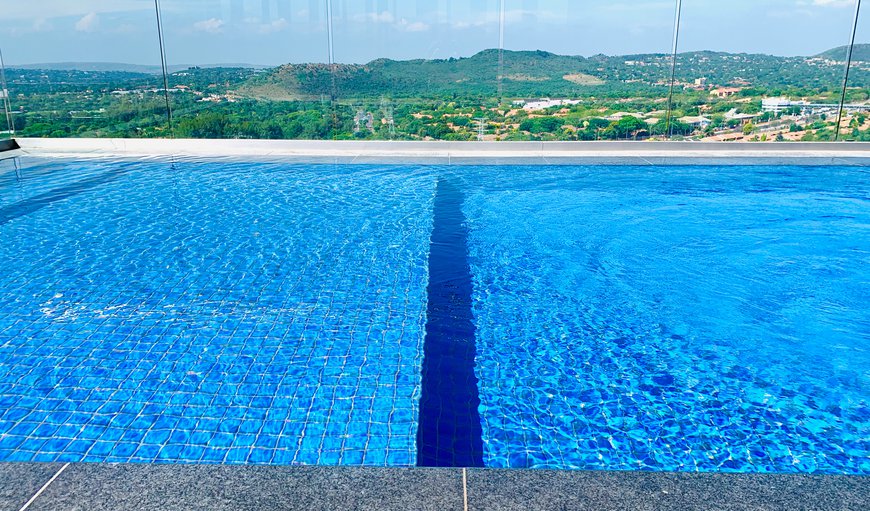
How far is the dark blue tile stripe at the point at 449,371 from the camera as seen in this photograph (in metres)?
2.74

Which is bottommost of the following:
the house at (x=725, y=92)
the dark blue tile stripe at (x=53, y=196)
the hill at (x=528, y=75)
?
the dark blue tile stripe at (x=53, y=196)

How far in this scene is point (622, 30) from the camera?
11.1 meters

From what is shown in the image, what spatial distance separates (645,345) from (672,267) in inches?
64.6

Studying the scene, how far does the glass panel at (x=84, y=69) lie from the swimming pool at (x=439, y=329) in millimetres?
4068

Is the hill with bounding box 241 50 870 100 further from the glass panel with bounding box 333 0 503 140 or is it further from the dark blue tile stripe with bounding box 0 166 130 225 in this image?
the dark blue tile stripe with bounding box 0 166 130 225

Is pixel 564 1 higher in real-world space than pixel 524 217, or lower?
higher

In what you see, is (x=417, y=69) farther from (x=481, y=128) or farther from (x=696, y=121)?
(x=696, y=121)

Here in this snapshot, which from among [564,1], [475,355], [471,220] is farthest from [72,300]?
[564,1]

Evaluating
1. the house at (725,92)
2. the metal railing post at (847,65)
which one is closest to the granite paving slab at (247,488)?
the house at (725,92)

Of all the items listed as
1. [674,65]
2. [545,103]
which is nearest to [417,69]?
[545,103]

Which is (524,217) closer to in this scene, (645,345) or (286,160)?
(645,345)

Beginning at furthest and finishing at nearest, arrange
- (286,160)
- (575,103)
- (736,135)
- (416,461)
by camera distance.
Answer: (575,103) → (736,135) → (286,160) → (416,461)

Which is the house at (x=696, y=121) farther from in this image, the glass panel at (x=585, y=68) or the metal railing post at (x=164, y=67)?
the metal railing post at (x=164, y=67)

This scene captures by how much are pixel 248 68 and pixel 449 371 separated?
9733mm
